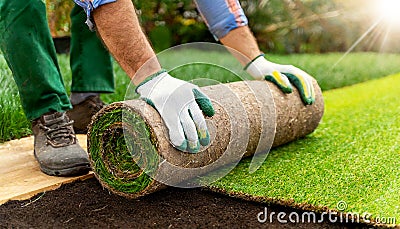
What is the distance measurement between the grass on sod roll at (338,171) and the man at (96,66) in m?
0.27

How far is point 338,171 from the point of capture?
6.72ft

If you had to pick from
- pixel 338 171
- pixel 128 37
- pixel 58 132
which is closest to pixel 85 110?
pixel 58 132

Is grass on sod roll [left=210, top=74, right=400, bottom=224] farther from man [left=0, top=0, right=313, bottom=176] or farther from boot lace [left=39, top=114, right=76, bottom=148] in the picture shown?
boot lace [left=39, top=114, right=76, bottom=148]

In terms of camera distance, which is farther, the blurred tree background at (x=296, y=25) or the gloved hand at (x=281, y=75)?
the blurred tree background at (x=296, y=25)

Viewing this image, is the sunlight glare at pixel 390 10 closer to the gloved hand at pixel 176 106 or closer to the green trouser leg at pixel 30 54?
the green trouser leg at pixel 30 54

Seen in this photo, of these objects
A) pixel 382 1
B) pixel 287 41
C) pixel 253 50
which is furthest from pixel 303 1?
pixel 253 50

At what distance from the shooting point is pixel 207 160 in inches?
77.5

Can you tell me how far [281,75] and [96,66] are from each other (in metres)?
1.02

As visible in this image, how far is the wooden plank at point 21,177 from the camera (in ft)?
6.39

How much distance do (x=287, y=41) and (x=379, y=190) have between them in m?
6.39

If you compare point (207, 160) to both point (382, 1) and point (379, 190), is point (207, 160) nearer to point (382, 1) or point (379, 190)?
point (379, 190)

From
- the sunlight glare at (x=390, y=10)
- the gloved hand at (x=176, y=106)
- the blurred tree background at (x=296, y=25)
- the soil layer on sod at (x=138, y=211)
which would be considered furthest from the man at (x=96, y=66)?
the sunlight glare at (x=390, y=10)

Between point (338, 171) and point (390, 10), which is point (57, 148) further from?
point (390, 10)

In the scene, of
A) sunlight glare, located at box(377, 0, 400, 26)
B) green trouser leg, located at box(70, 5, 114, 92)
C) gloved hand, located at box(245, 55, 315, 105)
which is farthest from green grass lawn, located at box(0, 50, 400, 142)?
sunlight glare, located at box(377, 0, 400, 26)
